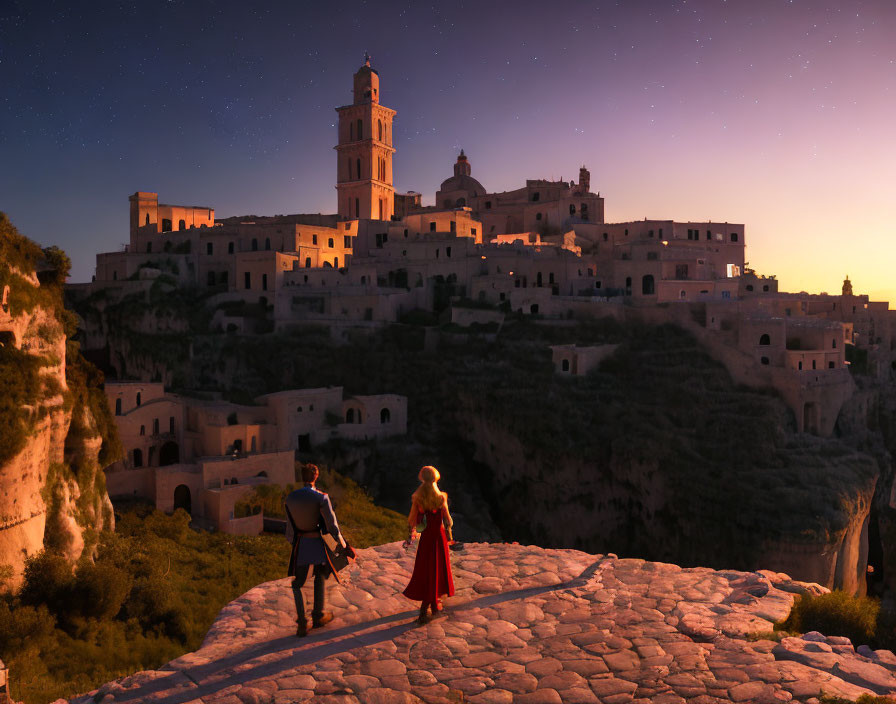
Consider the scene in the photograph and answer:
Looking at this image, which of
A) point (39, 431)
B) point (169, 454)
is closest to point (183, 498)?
point (169, 454)

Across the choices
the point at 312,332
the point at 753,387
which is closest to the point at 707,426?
the point at 753,387

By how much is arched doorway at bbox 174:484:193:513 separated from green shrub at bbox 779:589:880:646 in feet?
78.1

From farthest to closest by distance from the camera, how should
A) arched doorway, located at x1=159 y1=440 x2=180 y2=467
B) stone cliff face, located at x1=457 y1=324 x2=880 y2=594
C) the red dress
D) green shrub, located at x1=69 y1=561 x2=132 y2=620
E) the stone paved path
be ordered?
arched doorway, located at x1=159 y1=440 x2=180 y2=467
stone cliff face, located at x1=457 y1=324 x2=880 y2=594
green shrub, located at x1=69 y1=561 x2=132 y2=620
the red dress
the stone paved path

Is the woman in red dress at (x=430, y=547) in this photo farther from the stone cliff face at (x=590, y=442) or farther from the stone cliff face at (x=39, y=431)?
the stone cliff face at (x=590, y=442)

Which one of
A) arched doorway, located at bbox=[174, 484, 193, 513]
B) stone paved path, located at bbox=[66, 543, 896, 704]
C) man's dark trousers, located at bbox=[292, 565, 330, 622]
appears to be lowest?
arched doorway, located at bbox=[174, 484, 193, 513]

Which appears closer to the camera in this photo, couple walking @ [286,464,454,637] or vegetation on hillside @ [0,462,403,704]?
couple walking @ [286,464,454,637]

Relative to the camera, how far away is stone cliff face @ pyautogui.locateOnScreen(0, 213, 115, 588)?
1575 cm

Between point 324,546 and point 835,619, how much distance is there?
5.10 meters

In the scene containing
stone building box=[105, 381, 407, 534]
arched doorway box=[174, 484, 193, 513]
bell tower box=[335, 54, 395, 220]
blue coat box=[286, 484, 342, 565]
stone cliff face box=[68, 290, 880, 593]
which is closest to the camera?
blue coat box=[286, 484, 342, 565]

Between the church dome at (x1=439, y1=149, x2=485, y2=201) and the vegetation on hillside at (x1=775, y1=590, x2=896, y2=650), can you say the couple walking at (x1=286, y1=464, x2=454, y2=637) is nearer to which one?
the vegetation on hillside at (x1=775, y1=590, x2=896, y2=650)

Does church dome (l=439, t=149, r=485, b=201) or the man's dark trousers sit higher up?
church dome (l=439, t=149, r=485, b=201)

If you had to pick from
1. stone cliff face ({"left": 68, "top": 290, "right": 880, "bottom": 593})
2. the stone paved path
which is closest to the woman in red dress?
the stone paved path

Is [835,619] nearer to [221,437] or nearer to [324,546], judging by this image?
[324,546]

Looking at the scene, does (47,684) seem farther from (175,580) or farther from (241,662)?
(241,662)
